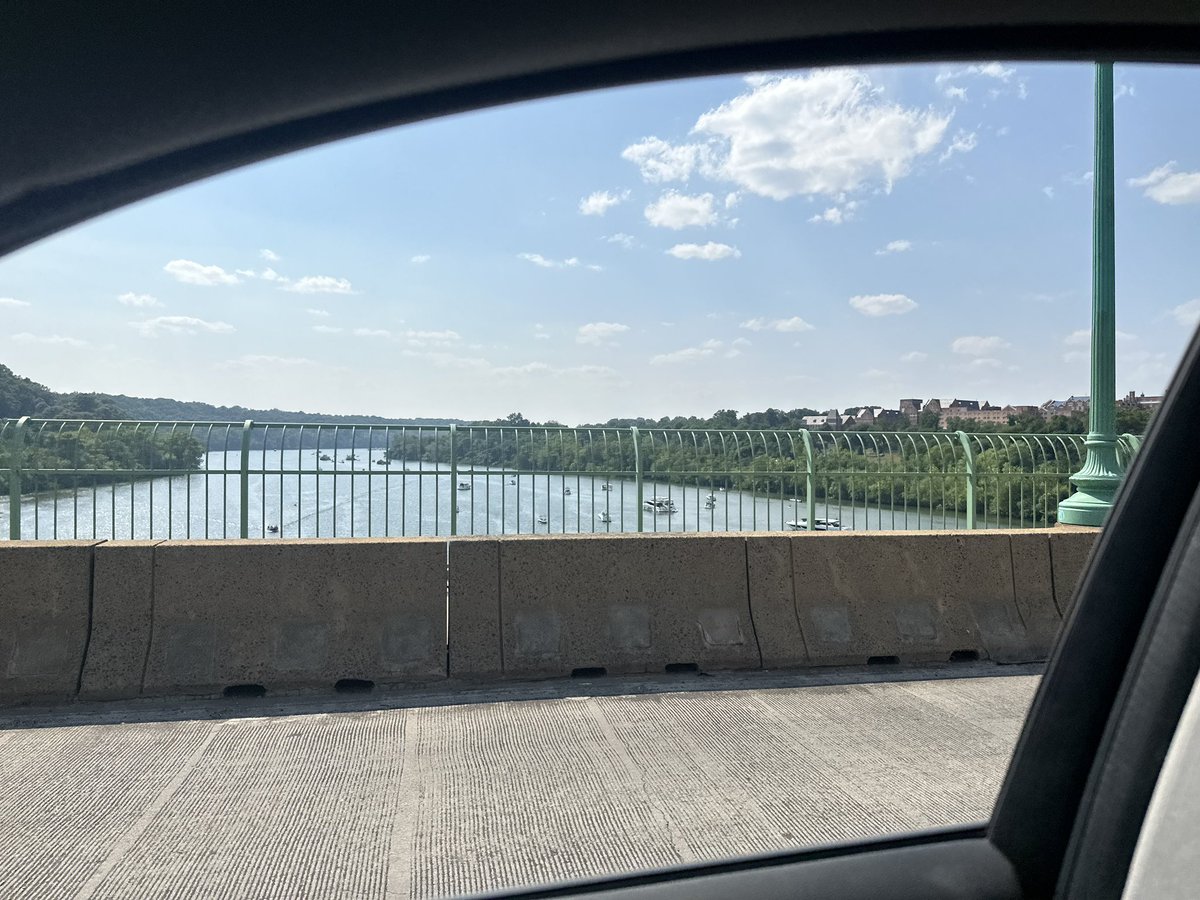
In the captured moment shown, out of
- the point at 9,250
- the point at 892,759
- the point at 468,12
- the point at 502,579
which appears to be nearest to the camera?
the point at 9,250

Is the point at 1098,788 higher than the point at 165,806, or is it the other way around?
the point at 1098,788

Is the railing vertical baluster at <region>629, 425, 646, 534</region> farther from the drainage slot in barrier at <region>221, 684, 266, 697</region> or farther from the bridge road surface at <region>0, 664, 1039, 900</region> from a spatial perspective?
the drainage slot in barrier at <region>221, 684, 266, 697</region>

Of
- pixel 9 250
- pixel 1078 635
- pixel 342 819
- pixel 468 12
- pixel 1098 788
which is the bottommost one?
pixel 342 819

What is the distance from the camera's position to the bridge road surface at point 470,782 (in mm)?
4047

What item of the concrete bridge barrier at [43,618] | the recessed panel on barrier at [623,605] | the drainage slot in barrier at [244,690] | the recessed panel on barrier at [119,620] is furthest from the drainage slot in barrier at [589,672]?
the concrete bridge barrier at [43,618]

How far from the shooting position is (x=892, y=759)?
17.8ft

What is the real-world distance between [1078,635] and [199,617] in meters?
6.57

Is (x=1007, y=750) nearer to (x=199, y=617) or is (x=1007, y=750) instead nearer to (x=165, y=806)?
(x=165, y=806)

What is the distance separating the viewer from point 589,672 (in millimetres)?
7406

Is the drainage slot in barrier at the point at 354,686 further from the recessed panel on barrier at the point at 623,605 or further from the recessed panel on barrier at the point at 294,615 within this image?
the recessed panel on barrier at the point at 623,605

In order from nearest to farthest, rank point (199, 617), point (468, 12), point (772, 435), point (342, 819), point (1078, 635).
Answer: point (468, 12) < point (1078, 635) < point (342, 819) < point (199, 617) < point (772, 435)

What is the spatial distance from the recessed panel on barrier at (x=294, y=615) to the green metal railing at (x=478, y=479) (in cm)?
68

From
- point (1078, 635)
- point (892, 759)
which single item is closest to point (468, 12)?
point (1078, 635)

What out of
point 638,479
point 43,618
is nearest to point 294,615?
point 43,618
